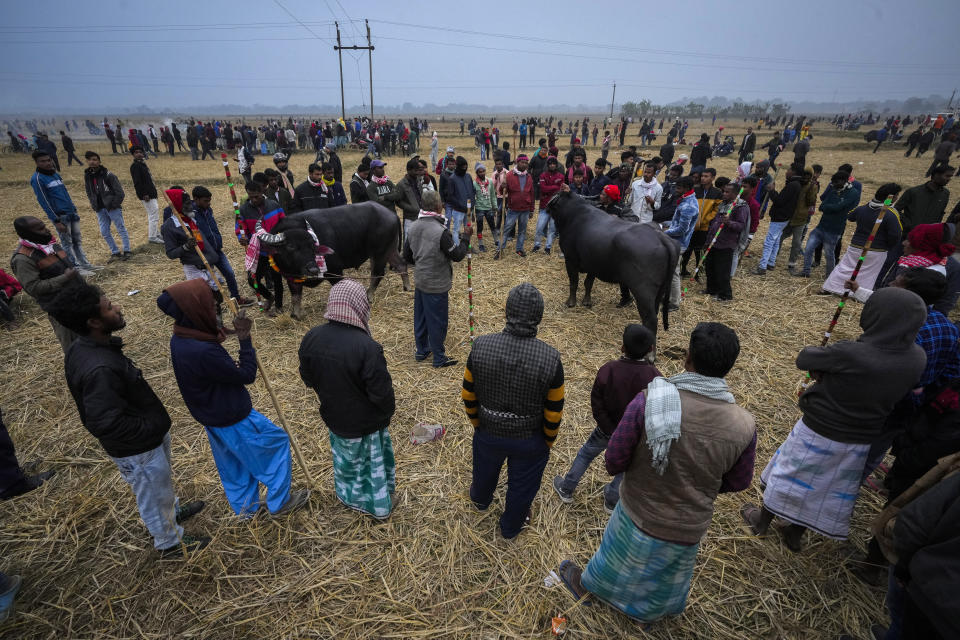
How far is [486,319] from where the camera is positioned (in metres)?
6.70

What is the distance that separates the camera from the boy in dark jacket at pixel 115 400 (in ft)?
7.98

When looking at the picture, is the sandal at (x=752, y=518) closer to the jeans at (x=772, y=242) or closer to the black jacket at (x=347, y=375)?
the black jacket at (x=347, y=375)

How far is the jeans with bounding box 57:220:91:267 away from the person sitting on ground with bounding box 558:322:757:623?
10.4 meters

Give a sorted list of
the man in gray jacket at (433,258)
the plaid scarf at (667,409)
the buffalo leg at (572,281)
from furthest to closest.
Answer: the buffalo leg at (572,281) → the man in gray jacket at (433,258) → the plaid scarf at (667,409)

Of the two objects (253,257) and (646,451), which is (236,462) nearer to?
(646,451)

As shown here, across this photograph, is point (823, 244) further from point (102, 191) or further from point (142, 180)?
point (102, 191)

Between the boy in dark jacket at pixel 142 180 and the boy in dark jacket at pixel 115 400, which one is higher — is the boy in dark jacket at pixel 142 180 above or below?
above

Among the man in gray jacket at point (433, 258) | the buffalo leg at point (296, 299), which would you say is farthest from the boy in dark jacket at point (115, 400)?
the buffalo leg at point (296, 299)

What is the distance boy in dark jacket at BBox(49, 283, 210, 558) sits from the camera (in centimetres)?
243

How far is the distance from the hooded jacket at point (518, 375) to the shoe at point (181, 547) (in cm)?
255

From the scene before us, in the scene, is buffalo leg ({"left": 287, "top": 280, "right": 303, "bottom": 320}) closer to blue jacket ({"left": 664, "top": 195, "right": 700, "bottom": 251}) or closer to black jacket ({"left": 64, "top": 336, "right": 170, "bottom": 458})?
black jacket ({"left": 64, "top": 336, "right": 170, "bottom": 458})

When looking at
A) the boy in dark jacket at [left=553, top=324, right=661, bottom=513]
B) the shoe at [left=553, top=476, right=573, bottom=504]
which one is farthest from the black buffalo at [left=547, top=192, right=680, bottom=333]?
the boy in dark jacket at [left=553, top=324, right=661, bottom=513]

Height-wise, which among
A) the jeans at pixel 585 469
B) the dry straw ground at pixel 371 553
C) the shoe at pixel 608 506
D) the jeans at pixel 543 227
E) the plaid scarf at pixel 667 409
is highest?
the plaid scarf at pixel 667 409

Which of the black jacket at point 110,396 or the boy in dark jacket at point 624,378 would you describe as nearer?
the black jacket at point 110,396
